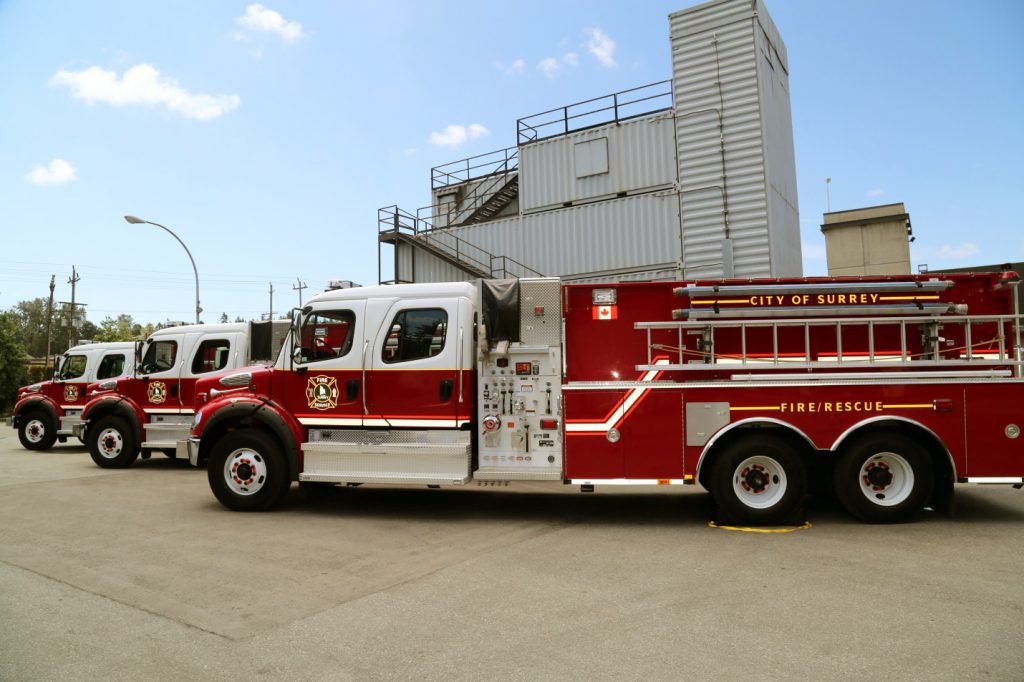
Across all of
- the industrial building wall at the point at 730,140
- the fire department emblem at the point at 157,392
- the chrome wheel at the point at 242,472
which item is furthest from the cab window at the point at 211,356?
the industrial building wall at the point at 730,140

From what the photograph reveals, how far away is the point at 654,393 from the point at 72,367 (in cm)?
1450

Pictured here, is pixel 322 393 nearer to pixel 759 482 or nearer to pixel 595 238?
pixel 759 482

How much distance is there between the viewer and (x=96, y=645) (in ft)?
12.8

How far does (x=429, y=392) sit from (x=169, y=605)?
3.44 metres

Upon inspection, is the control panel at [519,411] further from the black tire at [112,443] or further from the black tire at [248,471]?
the black tire at [112,443]

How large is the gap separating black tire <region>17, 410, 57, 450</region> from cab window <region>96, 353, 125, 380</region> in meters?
2.31

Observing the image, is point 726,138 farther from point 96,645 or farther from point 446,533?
point 96,645

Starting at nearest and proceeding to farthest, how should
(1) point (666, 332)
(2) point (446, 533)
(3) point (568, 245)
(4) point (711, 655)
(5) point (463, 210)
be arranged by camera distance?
(4) point (711, 655) → (2) point (446, 533) → (1) point (666, 332) → (3) point (568, 245) → (5) point (463, 210)

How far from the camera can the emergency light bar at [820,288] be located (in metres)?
6.79

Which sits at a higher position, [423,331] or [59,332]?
[59,332]

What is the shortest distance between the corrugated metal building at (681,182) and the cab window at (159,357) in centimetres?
893

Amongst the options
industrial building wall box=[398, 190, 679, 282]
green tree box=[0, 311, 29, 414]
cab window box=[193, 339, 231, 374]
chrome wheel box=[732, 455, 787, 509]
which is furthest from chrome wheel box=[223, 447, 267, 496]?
green tree box=[0, 311, 29, 414]

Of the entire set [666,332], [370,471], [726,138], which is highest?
[726,138]

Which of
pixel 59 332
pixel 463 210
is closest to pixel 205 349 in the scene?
pixel 463 210
